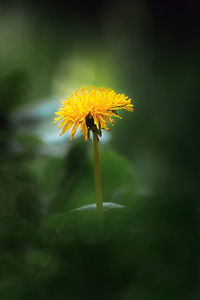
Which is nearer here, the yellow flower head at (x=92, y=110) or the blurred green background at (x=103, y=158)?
the blurred green background at (x=103, y=158)

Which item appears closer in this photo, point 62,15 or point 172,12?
point 172,12

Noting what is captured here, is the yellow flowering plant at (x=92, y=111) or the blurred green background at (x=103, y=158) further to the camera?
the yellow flowering plant at (x=92, y=111)

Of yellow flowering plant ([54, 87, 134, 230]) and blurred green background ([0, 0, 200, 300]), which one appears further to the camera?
yellow flowering plant ([54, 87, 134, 230])

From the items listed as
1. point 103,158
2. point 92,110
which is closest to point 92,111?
point 92,110

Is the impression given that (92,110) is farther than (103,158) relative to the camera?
No

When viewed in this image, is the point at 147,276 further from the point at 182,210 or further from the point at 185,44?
the point at 185,44

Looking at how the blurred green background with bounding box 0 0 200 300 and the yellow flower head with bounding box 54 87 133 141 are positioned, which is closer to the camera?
the blurred green background with bounding box 0 0 200 300

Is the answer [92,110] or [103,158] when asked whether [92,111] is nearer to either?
[92,110]

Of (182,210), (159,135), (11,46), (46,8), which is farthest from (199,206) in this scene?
(46,8)
